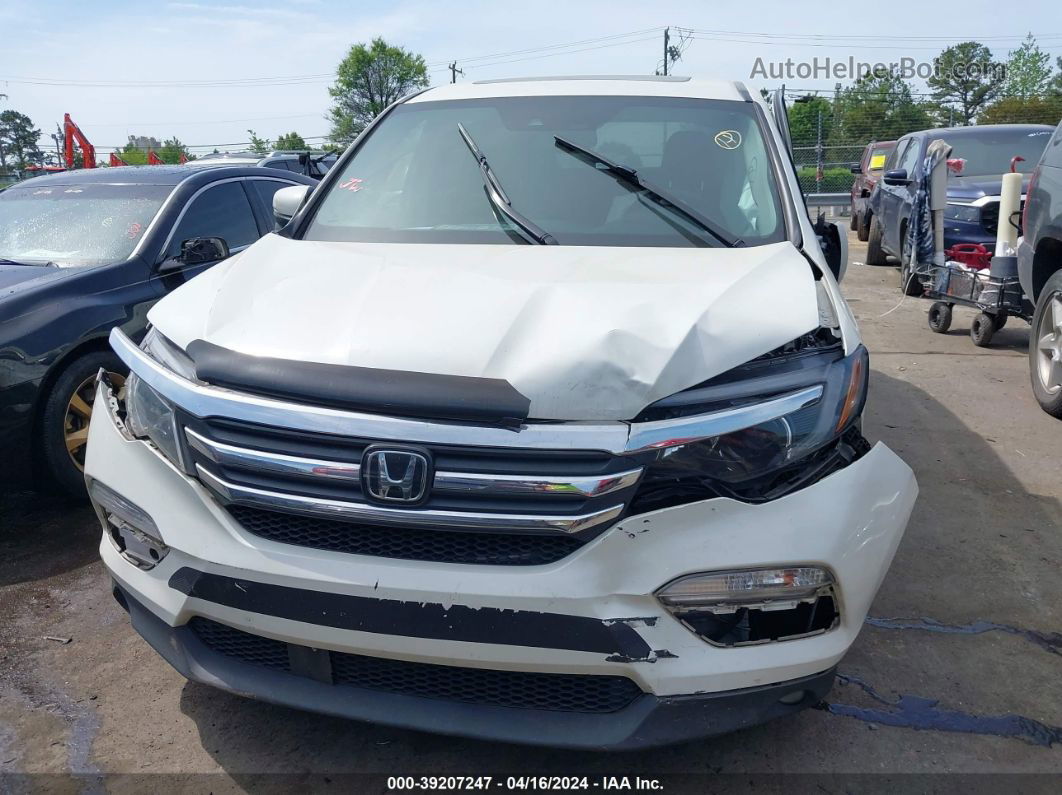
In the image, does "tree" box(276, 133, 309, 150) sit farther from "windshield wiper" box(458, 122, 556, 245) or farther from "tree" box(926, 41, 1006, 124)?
"windshield wiper" box(458, 122, 556, 245)

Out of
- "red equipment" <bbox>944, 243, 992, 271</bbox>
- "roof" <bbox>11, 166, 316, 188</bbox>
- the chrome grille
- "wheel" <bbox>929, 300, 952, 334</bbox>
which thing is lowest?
"wheel" <bbox>929, 300, 952, 334</bbox>

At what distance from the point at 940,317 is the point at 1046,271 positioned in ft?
7.25

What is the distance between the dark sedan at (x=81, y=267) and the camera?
3.85 meters

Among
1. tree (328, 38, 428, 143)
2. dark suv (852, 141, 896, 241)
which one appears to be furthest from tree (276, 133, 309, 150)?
dark suv (852, 141, 896, 241)

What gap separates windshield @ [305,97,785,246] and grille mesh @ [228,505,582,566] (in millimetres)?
1266

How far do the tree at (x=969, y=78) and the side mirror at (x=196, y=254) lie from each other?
68.5 meters

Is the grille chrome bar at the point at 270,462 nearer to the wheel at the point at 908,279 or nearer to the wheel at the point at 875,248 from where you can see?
the wheel at the point at 908,279

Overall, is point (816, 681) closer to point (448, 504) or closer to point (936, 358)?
point (448, 504)

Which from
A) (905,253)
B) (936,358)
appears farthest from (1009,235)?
(905,253)

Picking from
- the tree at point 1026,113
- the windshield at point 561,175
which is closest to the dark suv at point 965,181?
the windshield at point 561,175

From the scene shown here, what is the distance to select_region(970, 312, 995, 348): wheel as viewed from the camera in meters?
7.28

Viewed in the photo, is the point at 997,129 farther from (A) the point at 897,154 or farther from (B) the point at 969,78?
(B) the point at 969,78

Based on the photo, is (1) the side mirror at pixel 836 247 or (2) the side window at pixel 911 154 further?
(2) the side window at pixel 911 154

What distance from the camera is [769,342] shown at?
2139mm
